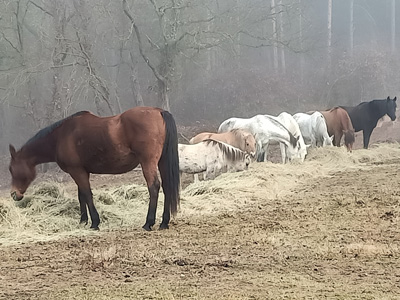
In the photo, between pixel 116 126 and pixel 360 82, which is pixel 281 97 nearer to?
pixel 360 82

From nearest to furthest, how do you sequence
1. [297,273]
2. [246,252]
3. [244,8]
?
1. [297,273]
2. [246,252]
3. [244,8]

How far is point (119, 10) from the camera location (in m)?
16.9

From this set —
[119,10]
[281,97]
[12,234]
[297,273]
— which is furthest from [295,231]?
[281,97]

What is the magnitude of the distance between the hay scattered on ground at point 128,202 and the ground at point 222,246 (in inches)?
0.8

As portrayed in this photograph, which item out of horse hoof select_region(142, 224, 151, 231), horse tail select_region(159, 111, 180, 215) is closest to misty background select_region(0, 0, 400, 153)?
horse tail select_region(159, 111, 180, 215)

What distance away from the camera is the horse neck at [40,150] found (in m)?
6.65

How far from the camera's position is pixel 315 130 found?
568 inches

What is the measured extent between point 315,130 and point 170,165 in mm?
9046

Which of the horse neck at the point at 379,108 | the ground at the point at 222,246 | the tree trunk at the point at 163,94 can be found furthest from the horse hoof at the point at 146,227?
the horse neck at the point at 379,108

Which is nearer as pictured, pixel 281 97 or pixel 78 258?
pixel 78 258

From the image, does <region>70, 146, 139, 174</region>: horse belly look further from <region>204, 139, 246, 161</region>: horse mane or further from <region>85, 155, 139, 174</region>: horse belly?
<region>204, 139, 246, 161</region>: horse mane

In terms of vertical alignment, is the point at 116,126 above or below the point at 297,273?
above

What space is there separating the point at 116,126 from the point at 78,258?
212 centimetres

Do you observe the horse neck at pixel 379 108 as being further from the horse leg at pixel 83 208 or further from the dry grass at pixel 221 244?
the horse leg at pixel 83 208
